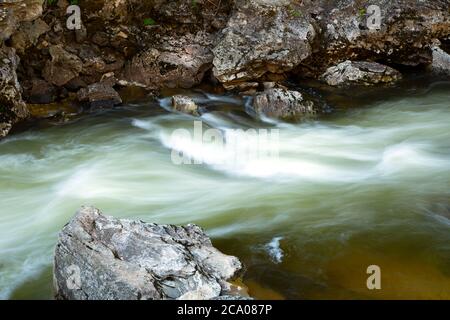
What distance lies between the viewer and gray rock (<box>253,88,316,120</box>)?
377 inches

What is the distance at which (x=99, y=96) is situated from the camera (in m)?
10.2

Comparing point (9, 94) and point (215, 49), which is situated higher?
point (215, 49)

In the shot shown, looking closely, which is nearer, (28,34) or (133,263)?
(133,263)

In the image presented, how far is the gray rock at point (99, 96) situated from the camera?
10.2m

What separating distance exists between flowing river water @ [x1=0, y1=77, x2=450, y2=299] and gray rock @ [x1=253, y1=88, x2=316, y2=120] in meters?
0.33

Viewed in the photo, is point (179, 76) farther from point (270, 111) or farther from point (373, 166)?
point (373, 166)

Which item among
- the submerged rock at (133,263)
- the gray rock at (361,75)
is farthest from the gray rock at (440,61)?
the submerged rock at (133,263)

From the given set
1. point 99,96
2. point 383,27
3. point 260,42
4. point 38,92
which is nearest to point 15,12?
point 38,92

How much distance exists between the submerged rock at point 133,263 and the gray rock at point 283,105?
560 cm

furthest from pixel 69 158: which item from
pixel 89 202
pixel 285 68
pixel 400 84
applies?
pixel 400 84

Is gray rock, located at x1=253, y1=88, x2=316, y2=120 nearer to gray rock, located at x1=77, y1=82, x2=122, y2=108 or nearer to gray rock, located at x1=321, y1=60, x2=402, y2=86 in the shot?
gray rock, located at x1=321, y1=60, x2=402, y2=86

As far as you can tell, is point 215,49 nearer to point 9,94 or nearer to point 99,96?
point 99,96

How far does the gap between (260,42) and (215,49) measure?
102 centimetres

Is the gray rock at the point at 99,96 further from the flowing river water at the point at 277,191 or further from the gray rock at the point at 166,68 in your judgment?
the gray rock at the point at 166,68
